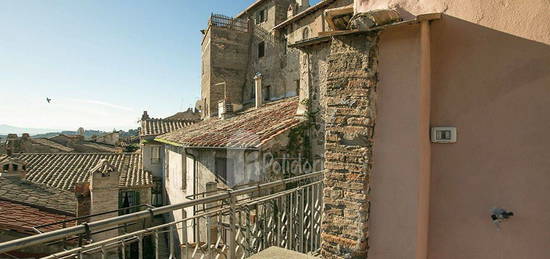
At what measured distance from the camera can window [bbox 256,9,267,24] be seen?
22.1 metres

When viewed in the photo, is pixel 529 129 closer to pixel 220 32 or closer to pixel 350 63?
pixel 350 63

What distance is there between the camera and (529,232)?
2.75 metres

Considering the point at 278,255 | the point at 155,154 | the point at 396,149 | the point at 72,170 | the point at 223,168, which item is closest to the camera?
the point at 396,149

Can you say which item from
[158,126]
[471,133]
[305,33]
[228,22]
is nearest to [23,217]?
[471,133]

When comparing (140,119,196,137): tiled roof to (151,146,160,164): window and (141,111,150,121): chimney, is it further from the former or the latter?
(141,111,150,121): chimney

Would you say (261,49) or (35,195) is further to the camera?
(261,49)

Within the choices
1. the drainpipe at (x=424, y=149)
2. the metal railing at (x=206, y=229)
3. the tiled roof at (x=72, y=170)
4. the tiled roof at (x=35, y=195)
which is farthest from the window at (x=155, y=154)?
the drainpipe at (x=424, y=149)

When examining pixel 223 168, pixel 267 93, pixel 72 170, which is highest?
pixel 267 93

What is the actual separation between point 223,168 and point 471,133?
7.29 meters

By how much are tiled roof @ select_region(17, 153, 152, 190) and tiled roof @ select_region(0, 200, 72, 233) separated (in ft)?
20.8

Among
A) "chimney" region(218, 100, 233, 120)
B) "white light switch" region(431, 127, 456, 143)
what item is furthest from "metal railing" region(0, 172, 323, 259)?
"chimney" region(218, 100, 233, 120)

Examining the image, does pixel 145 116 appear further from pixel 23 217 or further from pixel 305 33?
pixel 23 217

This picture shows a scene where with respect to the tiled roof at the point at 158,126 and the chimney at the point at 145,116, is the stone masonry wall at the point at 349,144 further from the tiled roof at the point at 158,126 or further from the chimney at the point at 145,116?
the chimney at the point at 145,116

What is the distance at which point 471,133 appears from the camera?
3.01m
